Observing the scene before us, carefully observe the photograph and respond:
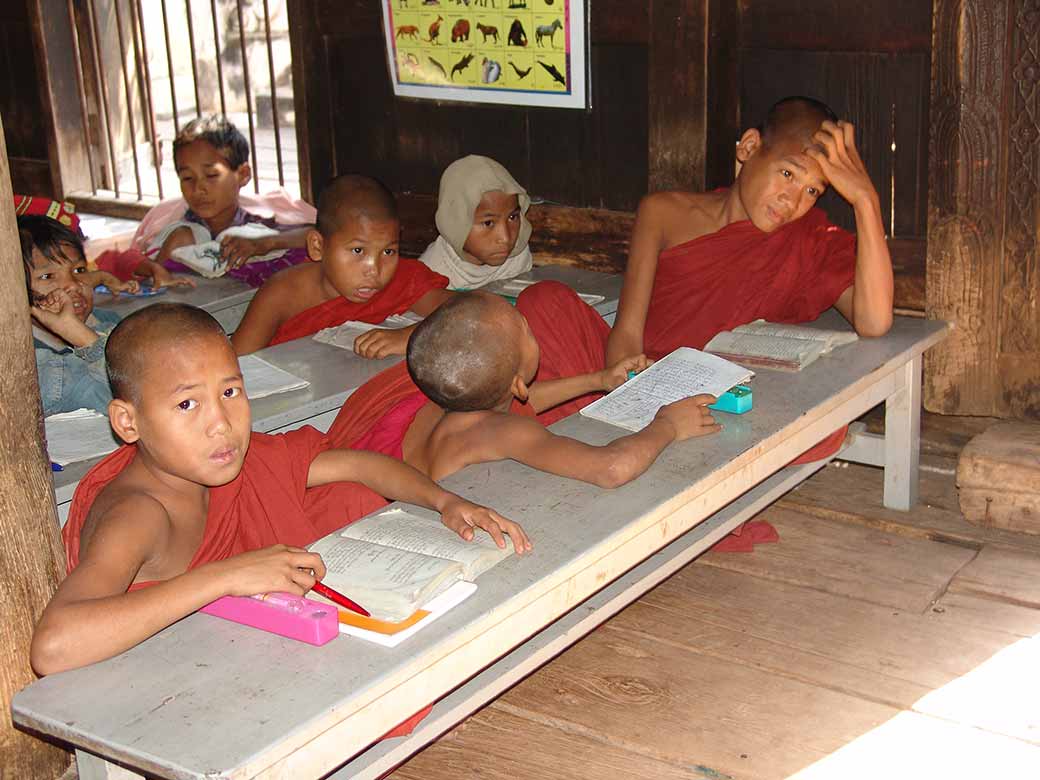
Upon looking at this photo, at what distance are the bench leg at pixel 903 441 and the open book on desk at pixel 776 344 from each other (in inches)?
10.6

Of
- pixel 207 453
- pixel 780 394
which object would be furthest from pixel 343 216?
pixel 207 453

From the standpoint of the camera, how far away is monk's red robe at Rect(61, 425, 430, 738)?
2.46 m

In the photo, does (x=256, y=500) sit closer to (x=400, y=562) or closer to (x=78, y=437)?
(x=400, y=562)

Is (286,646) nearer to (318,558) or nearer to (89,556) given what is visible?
(318,558)

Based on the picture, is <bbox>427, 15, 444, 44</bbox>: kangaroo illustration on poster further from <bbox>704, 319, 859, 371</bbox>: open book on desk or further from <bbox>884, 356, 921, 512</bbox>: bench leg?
<bbox>884, 356, 921, 512</bbox>: bench leg

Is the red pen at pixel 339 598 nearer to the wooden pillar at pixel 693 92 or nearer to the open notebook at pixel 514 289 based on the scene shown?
the open notebook at pixel 514 289

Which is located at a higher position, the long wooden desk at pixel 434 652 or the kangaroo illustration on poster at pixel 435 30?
the kangaroo illustration on poster at pixel 435 30

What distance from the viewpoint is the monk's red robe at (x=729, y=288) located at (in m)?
3.82

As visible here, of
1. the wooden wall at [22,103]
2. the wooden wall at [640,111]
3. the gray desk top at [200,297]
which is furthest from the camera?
the wooden wall at [22,103]

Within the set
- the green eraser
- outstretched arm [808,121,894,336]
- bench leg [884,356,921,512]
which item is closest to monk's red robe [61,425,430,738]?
the green eraser

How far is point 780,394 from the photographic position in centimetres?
325

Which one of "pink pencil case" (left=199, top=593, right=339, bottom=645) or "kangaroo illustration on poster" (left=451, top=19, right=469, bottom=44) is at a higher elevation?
"kangaroo illustration on poster" (left=451, top=19, right=469, bottom=44)

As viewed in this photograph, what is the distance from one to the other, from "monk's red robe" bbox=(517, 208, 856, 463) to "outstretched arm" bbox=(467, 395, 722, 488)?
36.4 inches

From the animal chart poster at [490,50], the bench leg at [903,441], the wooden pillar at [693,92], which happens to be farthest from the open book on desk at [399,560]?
the animal chart poster at [490,50]
